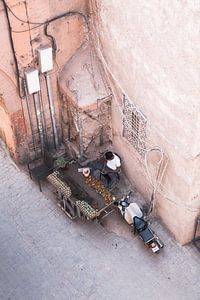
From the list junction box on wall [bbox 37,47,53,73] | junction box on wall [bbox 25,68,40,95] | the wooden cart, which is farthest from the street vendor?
junction box on wall [bbox 37,47,53,73]

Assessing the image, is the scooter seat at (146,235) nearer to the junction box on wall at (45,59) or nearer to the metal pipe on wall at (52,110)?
the metal pipe on wall at (52,110)

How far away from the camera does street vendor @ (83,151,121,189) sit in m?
13.2

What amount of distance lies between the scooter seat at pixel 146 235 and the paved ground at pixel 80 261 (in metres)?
0.35

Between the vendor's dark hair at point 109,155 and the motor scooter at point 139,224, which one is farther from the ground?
the vendor's dark hair at point 109,155

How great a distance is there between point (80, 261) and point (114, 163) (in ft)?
8.25

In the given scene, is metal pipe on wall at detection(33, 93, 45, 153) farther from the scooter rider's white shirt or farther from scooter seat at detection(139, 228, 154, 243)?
scooter seat at detection(139, 228, 154, 243)

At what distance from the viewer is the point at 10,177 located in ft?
45.6

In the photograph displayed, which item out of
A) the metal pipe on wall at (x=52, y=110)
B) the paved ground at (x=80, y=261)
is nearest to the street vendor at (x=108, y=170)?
the paved ground at (x=80, y=261)

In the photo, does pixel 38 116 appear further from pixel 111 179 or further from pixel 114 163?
pixel 111 179

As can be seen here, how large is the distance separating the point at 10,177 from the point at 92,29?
172 inches

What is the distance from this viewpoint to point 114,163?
13.2 m

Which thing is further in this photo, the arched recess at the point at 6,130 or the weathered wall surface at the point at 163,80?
the arched recess at the point at 6,130

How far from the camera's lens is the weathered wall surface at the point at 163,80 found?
912 cm

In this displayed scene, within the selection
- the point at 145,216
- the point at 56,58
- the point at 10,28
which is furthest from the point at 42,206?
the point at 10,28
